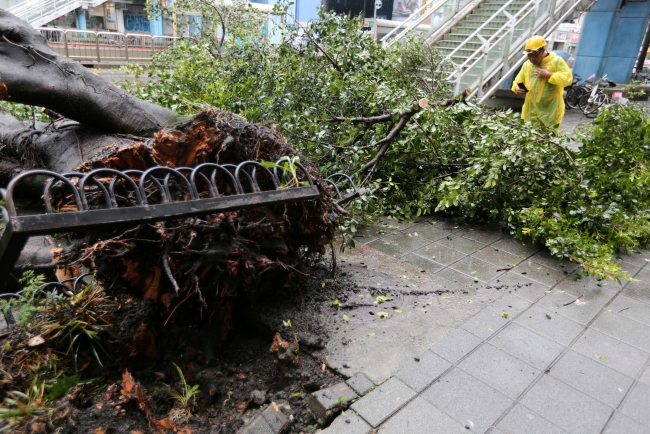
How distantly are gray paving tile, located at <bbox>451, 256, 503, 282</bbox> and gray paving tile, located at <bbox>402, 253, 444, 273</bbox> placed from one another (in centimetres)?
17

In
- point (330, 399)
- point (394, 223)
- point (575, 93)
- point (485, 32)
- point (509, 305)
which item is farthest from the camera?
point (575, 93)

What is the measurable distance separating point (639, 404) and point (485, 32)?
12286 mm

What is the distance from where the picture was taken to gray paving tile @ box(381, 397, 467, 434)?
2256 mm

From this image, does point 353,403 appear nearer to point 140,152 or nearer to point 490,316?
point 490,316

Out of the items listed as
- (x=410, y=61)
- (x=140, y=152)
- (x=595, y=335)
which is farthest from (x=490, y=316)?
(x=410, y=61)

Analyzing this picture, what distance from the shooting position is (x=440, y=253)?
4484 millimetres

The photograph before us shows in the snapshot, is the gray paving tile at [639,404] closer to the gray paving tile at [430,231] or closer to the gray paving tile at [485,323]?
the gray paving tile at [485,323]

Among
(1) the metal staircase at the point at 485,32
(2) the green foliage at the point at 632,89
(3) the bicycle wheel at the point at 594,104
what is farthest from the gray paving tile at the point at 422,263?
(3) the bicycle wheel at the point at 594,104

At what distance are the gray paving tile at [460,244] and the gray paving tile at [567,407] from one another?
2.06m

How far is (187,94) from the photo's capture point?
4.92 metres

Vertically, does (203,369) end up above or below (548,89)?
below

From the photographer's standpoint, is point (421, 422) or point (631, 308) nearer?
point (421, 422)

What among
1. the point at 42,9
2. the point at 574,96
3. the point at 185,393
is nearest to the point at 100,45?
the point at 42,9

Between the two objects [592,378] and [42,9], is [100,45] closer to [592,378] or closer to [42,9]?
[42,9]
